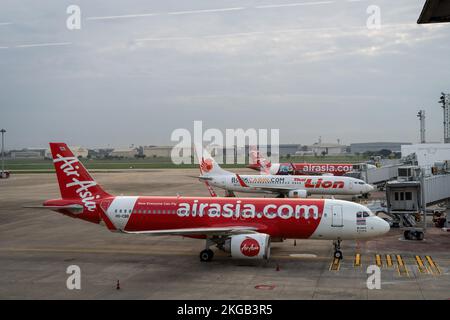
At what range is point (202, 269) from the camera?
2592cm

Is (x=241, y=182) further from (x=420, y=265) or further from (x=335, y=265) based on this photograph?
(x=420, y=265)

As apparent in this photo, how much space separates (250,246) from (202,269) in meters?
2.86

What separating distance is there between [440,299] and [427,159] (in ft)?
193

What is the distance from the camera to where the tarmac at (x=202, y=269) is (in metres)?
21.4

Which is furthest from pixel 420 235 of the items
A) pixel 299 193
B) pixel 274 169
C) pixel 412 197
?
pixel 274 169

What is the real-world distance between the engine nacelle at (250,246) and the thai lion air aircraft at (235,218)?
20cm

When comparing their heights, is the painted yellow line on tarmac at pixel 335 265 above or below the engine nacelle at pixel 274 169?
below

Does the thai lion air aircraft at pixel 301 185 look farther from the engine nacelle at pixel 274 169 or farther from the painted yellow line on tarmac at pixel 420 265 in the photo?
the painted yellow line on tarmac at pixel 420 265

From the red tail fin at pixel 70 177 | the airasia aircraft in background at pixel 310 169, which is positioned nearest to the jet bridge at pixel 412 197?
the red tail fin at pixel 70 177

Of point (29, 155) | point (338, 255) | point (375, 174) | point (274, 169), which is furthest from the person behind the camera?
point (29, 155)

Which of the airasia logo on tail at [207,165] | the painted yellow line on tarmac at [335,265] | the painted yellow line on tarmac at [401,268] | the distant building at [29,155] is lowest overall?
the painted yellow line on tarmac at [401,268]

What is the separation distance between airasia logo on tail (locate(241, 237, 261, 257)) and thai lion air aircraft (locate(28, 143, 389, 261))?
0.53 meters

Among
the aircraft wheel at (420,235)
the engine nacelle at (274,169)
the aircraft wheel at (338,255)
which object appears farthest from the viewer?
the engine nacelle at (274,169)

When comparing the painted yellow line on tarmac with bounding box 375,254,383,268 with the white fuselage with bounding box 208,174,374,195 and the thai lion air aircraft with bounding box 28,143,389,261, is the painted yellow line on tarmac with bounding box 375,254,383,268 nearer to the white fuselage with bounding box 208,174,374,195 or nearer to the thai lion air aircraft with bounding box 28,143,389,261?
the thai lion air aircraft with bounding box 28,143,389,261
